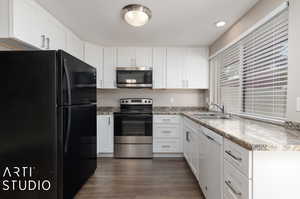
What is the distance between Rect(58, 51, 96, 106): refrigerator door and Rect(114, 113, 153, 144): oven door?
95 cm

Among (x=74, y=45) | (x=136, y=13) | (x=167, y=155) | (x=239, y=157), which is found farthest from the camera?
(x=167, y=155)

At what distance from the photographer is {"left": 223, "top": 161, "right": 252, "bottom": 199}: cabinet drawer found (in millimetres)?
1081

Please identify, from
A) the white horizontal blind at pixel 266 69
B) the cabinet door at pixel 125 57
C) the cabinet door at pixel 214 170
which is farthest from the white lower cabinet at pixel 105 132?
the white horizontal blind at pixel 266 69

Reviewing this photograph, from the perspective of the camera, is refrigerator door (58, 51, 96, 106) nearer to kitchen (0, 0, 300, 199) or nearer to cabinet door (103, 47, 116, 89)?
kitchen (0, 0, 300, 199)

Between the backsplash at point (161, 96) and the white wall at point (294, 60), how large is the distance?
2.44m

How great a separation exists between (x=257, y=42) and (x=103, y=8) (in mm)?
1869

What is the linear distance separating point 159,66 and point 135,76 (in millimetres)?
547

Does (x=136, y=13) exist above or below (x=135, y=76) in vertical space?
above

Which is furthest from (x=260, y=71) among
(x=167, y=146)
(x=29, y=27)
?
(x=29, y=27)

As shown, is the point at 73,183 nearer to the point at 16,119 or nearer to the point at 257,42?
the point at 16,119

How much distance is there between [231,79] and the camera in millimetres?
2816

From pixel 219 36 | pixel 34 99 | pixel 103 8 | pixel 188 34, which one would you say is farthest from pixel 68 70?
pixel 219 36

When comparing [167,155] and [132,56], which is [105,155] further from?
[132,56]

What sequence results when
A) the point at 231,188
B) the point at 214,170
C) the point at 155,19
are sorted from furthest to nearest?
the point at 155,19 → the point at 214,170 → the point at 231,188
